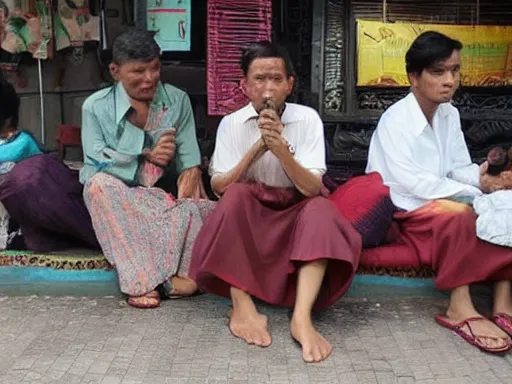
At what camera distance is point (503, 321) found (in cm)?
365

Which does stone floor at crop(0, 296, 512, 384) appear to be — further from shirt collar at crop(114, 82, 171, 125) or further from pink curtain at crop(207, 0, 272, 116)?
pink curtain at crop(207, 0, 272, 116)

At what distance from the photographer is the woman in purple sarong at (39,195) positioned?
4.05 meters

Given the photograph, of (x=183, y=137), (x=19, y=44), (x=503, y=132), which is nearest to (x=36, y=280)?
(x=183, y=137)

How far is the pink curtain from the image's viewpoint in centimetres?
456

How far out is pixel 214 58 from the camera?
4.62 metres

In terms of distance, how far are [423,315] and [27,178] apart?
213 cm

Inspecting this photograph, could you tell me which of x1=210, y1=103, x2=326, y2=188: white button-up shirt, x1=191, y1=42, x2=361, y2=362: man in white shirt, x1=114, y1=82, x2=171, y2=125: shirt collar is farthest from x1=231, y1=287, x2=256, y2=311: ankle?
x1=114, y1=82, x2=171, y2=125: shirt collar

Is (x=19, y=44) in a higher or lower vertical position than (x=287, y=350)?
higher

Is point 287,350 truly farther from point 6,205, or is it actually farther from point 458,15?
point 458,15

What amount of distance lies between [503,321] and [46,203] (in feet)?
7.71

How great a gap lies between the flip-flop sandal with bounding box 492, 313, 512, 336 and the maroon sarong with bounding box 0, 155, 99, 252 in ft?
6.98

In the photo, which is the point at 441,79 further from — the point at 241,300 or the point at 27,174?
the point at 27,174

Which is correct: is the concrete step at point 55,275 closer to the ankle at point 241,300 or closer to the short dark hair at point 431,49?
the ankle at point 241,300

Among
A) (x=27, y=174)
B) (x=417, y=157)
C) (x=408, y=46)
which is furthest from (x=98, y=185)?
(x=408, y=46)
